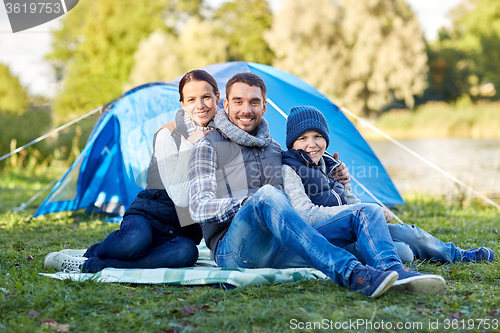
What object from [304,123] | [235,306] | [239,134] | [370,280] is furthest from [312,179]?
[235,306]

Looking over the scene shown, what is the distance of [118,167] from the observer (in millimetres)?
4793

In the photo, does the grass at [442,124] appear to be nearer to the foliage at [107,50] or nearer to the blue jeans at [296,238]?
the blue jeans at [296,238]

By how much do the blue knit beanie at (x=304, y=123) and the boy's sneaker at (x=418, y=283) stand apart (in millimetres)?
932

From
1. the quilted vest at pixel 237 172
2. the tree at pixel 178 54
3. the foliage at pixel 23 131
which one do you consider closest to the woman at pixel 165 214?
the quilted vest at pixel 237 172

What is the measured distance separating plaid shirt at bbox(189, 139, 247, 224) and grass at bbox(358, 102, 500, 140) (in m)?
14.9

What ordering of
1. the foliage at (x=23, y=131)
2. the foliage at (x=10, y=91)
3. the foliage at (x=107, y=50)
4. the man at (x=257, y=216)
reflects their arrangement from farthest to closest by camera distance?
the foliage at (x=107, y=50) → the foliage at (x=10, y=91) → the foliage at (x=23, y=131) → the man at (x=257, y=216)

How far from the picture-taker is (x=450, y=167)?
32.1 ft

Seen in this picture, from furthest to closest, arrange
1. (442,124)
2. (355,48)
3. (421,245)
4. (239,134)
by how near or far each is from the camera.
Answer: (355,48), (442,124), (421,245), (239,134)

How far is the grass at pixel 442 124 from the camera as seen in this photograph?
52.3 ft

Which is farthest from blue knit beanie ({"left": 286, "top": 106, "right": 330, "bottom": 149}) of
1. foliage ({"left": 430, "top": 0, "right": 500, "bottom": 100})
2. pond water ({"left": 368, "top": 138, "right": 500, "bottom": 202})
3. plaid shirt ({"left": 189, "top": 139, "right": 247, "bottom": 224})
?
foliage ({"left": 430, "top": 0, "right": 500, "bottom": 100})

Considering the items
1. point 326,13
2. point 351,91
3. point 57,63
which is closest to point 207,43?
point 326,13

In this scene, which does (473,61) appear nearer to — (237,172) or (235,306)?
(237,172)

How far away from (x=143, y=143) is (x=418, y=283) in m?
3.17

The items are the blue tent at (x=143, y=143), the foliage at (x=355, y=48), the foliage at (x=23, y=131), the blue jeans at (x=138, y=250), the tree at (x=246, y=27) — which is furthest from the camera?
the tree at (x=246, y=27)
